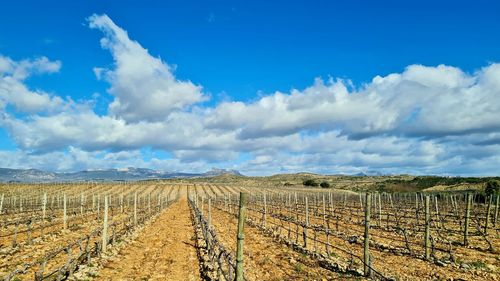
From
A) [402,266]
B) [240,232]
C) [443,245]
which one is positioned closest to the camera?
[240,232]

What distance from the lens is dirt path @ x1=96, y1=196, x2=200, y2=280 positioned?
12125mm

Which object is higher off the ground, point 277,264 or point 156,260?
point 277,264

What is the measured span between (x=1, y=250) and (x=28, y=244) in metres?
2.04

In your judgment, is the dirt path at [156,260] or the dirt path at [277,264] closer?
the dirt path at [277,264]

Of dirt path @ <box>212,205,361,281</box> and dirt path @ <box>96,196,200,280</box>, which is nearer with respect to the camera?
dirt path @ <box>212,205,361,281</box>

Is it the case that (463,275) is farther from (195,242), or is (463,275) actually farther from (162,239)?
(162,239)

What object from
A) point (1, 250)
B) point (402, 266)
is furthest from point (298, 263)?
point (1, 250)

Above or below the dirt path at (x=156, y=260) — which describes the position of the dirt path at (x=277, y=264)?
above

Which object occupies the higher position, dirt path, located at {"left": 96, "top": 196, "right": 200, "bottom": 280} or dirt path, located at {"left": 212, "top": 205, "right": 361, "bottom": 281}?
dirt path, located at {"left": 212, "top": 205, "right": 361, "bottom": 281}

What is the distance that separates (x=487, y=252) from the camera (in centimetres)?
1467

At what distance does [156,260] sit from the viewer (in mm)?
14500

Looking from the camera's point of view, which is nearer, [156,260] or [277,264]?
[277,264]

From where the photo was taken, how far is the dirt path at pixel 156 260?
12.1 meters

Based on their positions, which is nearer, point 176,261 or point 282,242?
point 176,261
